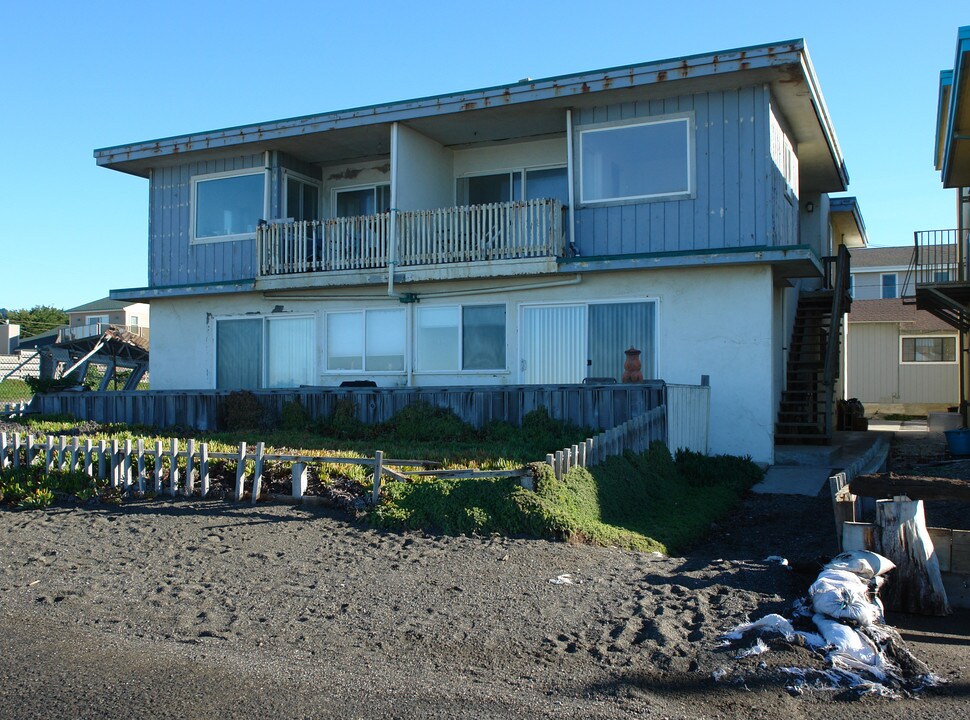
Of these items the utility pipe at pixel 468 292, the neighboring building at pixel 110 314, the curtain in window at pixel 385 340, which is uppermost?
the neighboring building at pixel 110 314

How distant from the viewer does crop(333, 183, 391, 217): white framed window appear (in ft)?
62.8

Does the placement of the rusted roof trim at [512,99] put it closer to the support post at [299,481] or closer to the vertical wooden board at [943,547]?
the support post at [299,481]

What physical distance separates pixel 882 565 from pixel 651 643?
194 cm

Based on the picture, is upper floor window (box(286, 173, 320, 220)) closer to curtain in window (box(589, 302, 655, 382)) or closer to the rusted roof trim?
the rusted roof trim

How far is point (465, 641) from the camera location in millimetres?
5699


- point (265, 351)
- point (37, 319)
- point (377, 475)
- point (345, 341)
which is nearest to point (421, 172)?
point (345, 341)

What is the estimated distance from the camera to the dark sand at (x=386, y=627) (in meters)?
4.78

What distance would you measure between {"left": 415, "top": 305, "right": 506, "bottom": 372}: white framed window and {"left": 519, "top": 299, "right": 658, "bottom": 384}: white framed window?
0.58 m

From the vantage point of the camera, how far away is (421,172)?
17531 mm

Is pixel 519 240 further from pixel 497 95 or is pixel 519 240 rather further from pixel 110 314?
pixel 110 314

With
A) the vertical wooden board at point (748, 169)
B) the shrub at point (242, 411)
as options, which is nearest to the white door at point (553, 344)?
the vertical wooden board at point (748, 169)

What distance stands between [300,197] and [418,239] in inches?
153

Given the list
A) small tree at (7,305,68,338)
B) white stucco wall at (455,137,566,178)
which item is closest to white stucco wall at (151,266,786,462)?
white stucco wall at (455,137,566,178)

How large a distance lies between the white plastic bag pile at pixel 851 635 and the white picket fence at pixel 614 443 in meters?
2.98
